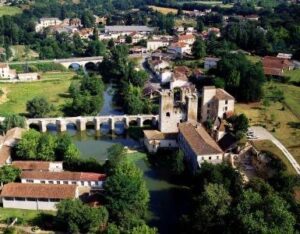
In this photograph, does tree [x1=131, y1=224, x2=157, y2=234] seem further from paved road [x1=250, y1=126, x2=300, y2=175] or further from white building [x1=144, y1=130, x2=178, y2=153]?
white building [x1=144, y1=130, x2=178, y2=153]

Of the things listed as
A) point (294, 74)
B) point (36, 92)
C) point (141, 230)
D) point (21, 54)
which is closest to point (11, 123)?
point (36, 92)

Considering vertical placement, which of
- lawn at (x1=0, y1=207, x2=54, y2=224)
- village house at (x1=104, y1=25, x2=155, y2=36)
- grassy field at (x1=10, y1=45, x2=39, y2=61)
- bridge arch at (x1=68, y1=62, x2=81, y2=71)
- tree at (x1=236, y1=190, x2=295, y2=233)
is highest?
tree at (x1=236, y1=190, x2=295, y2=233)

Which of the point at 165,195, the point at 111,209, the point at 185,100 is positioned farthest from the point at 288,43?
the point at 111,209

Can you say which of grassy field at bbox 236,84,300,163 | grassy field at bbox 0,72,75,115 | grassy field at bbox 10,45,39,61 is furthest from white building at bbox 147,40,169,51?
grassy field at bbox 236,84,300,163

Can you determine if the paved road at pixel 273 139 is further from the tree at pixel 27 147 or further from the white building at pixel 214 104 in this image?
the tree at pixel 27 147

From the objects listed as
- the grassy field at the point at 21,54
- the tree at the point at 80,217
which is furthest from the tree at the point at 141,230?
the grassy field at the point at 21,54
